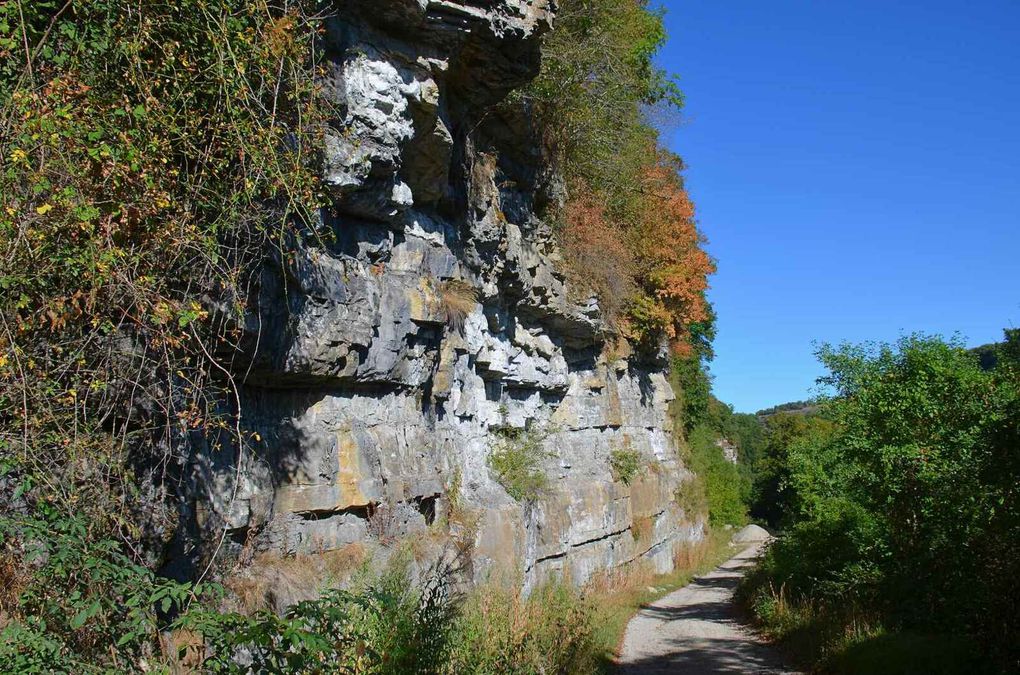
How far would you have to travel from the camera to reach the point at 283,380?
6992mm

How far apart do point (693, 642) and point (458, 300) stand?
6.62m

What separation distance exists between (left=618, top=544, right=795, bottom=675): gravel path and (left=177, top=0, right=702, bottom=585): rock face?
1854 millimetres

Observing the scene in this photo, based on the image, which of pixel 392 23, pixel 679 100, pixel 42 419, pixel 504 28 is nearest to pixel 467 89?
pixel 504 28

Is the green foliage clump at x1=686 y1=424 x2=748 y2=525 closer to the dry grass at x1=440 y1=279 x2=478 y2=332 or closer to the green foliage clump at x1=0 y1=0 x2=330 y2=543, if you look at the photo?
the dry grass at x1=440 y1=279 x2=478 y2=332

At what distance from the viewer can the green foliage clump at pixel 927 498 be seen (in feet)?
24.9

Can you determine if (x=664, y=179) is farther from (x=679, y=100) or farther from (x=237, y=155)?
(x=237, y=155)

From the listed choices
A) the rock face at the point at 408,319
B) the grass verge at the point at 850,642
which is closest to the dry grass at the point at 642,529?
the rock face at the point at 408,319

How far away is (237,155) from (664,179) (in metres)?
16.3

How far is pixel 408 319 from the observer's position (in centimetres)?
859

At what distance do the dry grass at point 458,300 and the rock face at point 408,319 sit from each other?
0.03 metres

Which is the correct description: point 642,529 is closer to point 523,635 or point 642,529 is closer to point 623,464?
point 623,464

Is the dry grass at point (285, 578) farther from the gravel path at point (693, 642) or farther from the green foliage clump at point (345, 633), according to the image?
the gravel path at point (693, 642)

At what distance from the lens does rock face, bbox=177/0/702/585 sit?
6777 millimetres

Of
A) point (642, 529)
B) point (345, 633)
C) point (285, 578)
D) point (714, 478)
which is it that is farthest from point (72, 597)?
point (714, 478)
